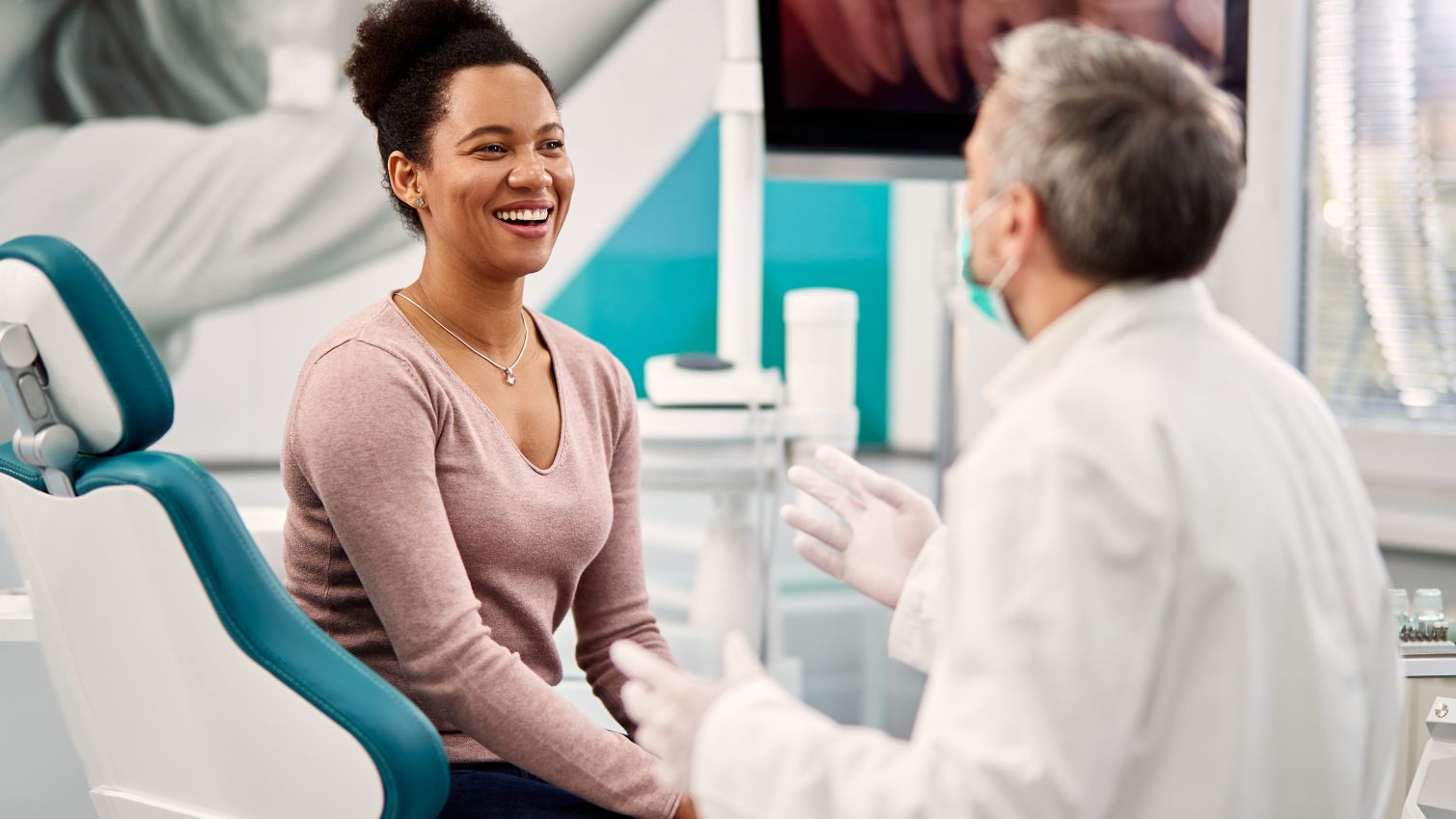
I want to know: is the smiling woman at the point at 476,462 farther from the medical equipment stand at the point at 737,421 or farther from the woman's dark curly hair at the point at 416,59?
the medical equipment stand at the point at 737,421

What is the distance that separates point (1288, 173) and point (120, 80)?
262 centimetres

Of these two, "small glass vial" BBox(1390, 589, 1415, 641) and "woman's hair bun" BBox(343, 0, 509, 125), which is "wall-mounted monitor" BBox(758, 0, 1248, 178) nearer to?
"woman's hair bun" BBox(343, 0, 509, 125)

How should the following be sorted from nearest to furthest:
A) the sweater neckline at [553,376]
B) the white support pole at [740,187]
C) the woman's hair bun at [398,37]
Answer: the sweater neckline at [553,376], the woman's hair bun at [398,37], the white support pole at [740,187]

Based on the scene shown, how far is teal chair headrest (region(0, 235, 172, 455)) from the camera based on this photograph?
1.04 meters

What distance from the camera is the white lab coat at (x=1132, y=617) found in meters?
0.75

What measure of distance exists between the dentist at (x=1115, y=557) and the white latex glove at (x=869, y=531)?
335 mm

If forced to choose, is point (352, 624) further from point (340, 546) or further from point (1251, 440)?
point (1251, 440)

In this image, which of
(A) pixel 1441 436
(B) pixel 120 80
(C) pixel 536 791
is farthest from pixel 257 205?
(A) pixel 1441 436

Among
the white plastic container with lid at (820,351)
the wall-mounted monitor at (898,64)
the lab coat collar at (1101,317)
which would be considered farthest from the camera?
the white plastic container with lid at (820,351)

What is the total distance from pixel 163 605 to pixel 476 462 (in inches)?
12.1

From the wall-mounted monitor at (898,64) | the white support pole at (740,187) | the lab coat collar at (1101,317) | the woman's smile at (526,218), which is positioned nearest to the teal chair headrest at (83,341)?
the woman's smile at (526,218)

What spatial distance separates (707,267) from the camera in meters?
3.45

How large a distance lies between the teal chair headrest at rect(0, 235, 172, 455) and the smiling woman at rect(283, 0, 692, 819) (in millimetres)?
159

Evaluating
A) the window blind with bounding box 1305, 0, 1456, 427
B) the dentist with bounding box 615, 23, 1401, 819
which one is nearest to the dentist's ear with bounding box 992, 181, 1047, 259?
the dentist with bounding box 615, 23, 1401, 819
